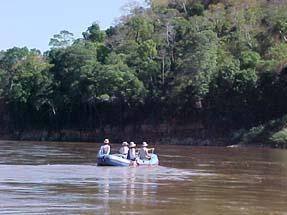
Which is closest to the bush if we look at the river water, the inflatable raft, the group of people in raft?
the group of people in raft

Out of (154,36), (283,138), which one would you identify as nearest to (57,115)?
(154,36)

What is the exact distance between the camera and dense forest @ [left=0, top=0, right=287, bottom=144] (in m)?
92.2

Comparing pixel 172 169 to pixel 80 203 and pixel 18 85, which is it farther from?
pixel 18 85

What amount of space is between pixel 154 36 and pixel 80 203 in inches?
3454

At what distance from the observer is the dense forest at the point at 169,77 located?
302 feet

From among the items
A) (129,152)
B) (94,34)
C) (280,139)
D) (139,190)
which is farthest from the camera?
(94,34)

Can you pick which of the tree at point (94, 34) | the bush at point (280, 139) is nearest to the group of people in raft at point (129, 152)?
the bush at point (280, 139)

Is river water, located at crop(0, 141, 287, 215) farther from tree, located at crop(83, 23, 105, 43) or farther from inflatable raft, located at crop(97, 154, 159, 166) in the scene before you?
tree, located at crop(83, 23, 105, 43)

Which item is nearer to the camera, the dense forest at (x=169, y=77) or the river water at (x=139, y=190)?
the river water at (x=139, y=190)

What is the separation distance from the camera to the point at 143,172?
1437 inches

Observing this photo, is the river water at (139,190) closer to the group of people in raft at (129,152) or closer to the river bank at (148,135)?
the group of people in raft at (129,152)

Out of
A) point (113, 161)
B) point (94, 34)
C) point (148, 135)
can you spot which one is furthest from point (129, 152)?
point (94, 34)

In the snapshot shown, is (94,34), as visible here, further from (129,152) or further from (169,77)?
(129,152)

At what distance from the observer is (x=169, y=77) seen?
99.4 meters
